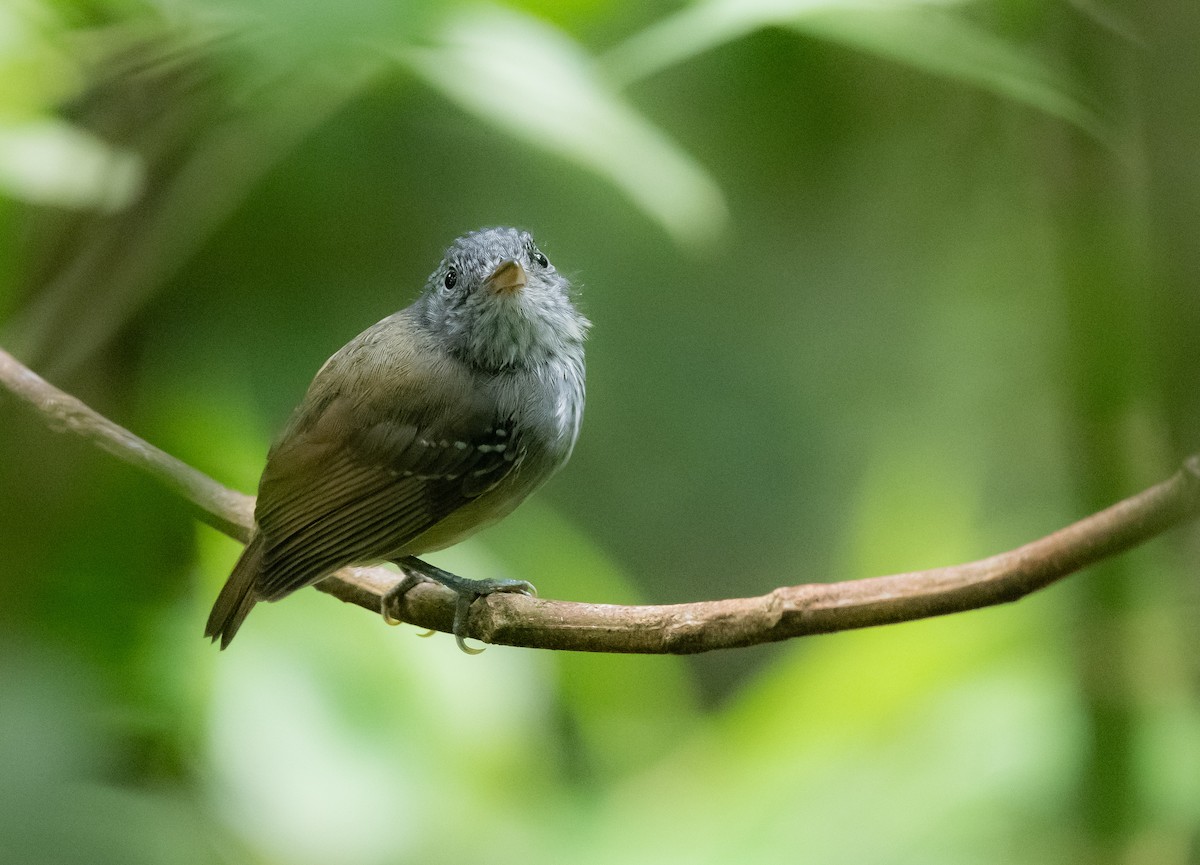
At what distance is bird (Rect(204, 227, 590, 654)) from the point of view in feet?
7.09

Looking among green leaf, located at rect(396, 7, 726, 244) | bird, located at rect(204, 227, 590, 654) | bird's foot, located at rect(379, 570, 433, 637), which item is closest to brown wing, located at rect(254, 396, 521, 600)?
bird, located at rect(204, 227, 590, 654)

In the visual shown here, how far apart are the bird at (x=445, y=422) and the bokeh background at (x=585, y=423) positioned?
0.23m

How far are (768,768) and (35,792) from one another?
4.59ft

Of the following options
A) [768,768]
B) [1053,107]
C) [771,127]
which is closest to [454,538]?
[768,768]

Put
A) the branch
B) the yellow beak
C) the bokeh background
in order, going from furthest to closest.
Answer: the yellow beak < the bokeh background < the branch

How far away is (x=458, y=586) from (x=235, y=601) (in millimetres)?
455

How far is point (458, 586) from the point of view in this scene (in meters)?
2.26

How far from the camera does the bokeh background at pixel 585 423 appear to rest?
5.98 ft

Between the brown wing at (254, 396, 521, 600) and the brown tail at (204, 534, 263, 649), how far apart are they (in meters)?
0.07

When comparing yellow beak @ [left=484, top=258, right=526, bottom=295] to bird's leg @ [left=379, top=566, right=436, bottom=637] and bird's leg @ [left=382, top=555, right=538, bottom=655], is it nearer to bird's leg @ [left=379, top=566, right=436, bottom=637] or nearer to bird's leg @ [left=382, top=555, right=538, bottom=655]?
bird's leg @ [left=382, top=555, right=538, bottom=655]

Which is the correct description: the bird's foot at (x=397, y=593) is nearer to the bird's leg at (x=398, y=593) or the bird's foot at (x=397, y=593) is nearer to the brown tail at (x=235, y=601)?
the bird's leg at (x=398, y=593)

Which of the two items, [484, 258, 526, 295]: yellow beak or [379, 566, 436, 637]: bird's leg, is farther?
[379, 566, 436, 637]: bird's leg

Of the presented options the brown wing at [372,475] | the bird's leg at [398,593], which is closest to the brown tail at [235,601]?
the brown wing at [372,475]

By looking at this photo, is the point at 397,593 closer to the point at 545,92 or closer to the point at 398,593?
the point at 398,593
